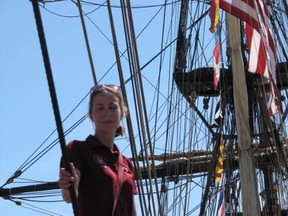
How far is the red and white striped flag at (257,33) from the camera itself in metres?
7.04

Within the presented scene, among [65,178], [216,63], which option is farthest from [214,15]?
[65,178]

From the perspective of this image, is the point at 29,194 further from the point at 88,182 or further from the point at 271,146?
the point at 88,182

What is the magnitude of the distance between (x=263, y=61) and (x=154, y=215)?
4063 mm

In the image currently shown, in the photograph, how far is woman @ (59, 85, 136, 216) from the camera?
7.23 ft

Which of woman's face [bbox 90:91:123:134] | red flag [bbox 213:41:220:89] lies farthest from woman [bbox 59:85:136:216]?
red flag [bbox 213:41:220:89]

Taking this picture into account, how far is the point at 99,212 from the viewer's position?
220 cm

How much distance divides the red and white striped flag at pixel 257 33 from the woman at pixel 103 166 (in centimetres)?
472

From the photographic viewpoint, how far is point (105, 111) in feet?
7.60

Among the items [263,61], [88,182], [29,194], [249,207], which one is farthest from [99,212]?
[29,194]

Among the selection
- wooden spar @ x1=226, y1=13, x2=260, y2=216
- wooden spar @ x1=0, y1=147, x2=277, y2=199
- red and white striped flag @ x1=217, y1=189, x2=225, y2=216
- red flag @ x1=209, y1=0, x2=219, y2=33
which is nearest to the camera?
red flag @ x1=209, y1=0, x2=219, y2=33

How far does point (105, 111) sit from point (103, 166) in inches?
7.2

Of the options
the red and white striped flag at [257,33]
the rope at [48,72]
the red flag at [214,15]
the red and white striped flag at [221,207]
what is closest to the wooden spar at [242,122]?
the red and white striped flag at [257,33]

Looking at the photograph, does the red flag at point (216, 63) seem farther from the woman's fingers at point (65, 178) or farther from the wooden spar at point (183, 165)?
the woman's fingers at point (65, 178)

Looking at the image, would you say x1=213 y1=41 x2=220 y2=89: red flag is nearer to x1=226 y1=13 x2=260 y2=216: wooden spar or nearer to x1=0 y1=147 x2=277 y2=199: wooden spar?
x1=226 y1=13 x2=260 y2=216: wooden spar
